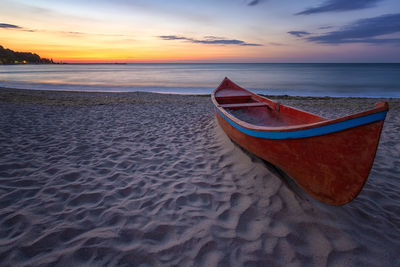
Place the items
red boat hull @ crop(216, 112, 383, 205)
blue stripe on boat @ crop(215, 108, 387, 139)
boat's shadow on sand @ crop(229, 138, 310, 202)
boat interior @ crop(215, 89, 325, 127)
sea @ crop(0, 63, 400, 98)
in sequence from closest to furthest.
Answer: blue stripe on boat @ crop(215, 108, 387, 139) → red boat hull @ crop(216, 112, 383, 205) → boat's shadow on sand @ crop(229, 138, 310, 202) → boat interior @ crop(215, 89, 325, 127) → sea @ crop(0, 63, 400, 98)

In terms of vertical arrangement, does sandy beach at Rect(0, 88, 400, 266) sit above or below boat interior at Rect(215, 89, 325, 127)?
below

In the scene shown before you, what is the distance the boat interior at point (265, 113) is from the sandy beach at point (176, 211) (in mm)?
1239

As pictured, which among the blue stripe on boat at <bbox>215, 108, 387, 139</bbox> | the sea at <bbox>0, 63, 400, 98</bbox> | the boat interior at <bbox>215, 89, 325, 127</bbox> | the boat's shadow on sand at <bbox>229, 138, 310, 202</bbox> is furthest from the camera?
the sea at <bbox>0, 63, 400, 98</bbox>

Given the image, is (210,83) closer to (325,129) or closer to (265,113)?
(265,113)

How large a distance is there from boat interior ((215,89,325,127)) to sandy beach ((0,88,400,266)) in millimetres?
1239

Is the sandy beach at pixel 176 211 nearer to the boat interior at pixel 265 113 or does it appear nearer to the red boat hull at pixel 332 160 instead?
the red boat hull at pixel 332 160

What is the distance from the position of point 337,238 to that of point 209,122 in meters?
4.46

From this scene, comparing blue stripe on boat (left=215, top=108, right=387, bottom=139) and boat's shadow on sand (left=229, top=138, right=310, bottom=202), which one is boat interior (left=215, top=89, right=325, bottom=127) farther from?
blue stripe on boat (left=215, top=108, right=387, bottom=139)

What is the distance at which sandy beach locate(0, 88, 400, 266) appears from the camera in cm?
174

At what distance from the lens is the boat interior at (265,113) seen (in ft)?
12.5

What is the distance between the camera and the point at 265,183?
108 inches

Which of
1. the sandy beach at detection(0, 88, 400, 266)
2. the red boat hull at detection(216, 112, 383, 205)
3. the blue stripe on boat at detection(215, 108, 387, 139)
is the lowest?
the sandy beach at detection(0, 88, 400, 266)

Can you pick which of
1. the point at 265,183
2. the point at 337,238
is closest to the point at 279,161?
the point at 265,183

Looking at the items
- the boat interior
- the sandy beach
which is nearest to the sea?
the boat interior
